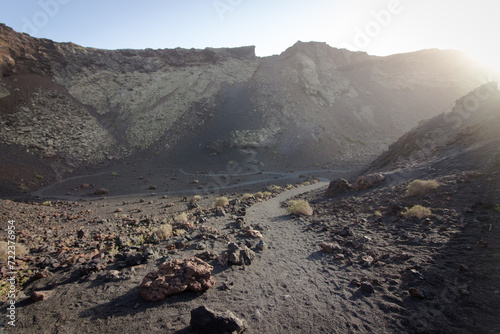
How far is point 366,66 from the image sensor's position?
54875 mm

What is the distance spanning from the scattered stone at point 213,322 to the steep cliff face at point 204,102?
27.9 metres

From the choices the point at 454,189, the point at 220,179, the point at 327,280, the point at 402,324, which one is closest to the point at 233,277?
the point at 327,280

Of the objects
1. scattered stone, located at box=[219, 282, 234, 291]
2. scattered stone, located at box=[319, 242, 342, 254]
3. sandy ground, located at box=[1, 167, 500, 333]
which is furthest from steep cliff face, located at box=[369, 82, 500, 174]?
scattered stone, located at box=[219, 282, 234, 291]

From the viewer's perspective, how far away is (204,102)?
4059 centimetres

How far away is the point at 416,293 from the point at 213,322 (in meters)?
3.14

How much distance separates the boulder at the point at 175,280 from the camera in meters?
3.64

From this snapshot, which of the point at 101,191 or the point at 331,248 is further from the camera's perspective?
the point at 101,191

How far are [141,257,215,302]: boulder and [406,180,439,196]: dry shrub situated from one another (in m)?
8.15

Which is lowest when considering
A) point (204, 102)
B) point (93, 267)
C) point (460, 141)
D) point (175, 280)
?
point (175, 280)

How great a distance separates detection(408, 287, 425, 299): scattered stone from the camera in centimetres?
353

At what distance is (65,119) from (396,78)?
64.9m

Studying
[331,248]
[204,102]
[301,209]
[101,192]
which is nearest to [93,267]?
[331,248]

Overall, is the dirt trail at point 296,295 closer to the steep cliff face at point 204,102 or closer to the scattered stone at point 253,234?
the scattered stone at point 253,234

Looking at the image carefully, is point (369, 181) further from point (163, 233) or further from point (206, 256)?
point (163, 233)
